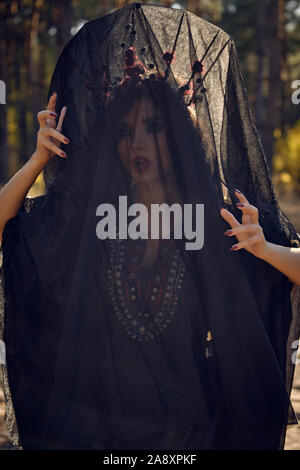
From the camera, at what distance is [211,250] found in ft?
7.91

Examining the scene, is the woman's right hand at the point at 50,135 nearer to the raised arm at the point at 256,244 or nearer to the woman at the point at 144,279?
the woman at the point at 144,279

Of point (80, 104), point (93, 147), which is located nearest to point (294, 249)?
point (93, 147)

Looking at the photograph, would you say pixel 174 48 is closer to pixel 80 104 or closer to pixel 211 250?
pixel 80 104

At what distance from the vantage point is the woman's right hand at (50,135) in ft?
8.18

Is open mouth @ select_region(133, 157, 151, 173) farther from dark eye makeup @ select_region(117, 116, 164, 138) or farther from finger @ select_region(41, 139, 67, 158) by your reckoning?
finger @ select_region(41, 139, 67, 158)

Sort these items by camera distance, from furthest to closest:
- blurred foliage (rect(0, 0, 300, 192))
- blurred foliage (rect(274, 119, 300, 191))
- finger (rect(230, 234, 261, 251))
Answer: blurred foliage (rect(274, 119, 300, 191)) → blurred foliage (rect(0, 0, 300, 192)) → finger (rect(230, 234, 261, 251))

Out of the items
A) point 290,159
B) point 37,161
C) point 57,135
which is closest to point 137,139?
point 57,135

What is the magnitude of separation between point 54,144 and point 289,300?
1.30 metres

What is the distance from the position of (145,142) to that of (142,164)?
0.10 meters

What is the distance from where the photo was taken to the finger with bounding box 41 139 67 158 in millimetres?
2488

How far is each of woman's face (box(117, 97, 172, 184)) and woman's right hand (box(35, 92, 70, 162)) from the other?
26cm

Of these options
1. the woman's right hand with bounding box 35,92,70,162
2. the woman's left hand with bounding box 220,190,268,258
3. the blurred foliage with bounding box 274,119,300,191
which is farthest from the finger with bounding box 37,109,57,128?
the blurred foliage with bounding box 274,119,300,191

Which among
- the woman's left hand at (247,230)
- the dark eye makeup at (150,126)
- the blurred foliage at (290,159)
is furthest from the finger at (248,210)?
the blurred foliage at (290,159)

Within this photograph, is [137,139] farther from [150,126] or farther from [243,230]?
[243,230]
